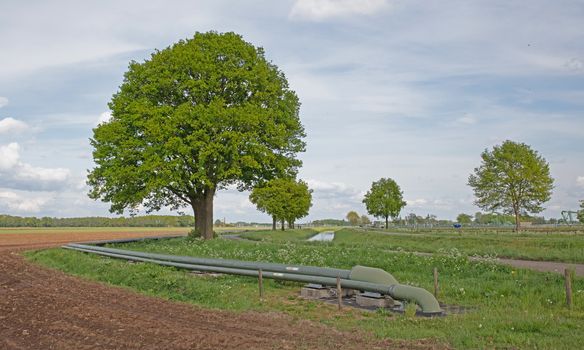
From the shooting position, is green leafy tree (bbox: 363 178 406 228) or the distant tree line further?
the distant tree line

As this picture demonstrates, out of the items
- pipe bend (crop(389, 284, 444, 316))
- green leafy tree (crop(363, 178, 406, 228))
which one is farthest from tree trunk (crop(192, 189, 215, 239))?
green leafy tree (crop(363, 178, 406, 228))

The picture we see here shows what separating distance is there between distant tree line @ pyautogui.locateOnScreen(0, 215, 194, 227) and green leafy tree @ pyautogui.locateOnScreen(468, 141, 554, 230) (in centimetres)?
9884

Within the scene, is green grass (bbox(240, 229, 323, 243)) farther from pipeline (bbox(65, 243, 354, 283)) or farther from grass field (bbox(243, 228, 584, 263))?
pipeline (bbox(65, 243, 354, 283))

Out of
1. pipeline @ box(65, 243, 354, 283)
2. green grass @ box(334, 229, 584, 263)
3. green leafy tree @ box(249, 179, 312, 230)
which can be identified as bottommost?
green grass @ box(334, 229, 584, 263)

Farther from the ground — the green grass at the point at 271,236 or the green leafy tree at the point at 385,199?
the green leafy tree at the point at 385,199

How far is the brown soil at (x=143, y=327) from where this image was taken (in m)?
10.0

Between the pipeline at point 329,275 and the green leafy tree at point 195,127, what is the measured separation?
458 inches

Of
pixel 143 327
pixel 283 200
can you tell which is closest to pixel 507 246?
pixel 143 327

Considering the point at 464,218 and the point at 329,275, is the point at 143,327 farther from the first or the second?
the point at 464,218

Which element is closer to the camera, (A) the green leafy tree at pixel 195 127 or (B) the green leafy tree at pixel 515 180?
(A) the green leafy tree at pixel 195 127

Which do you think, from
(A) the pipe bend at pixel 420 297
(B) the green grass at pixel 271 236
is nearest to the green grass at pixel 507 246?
(B) the green grass at pixel 271 236

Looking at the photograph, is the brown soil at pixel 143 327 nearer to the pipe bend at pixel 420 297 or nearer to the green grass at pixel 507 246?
the pipe bend at pixel 420 297

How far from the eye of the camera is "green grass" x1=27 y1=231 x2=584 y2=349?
1088cm

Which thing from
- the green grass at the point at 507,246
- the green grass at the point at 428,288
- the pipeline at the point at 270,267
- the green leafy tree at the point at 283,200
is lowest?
the green grass at the point at 428,288
